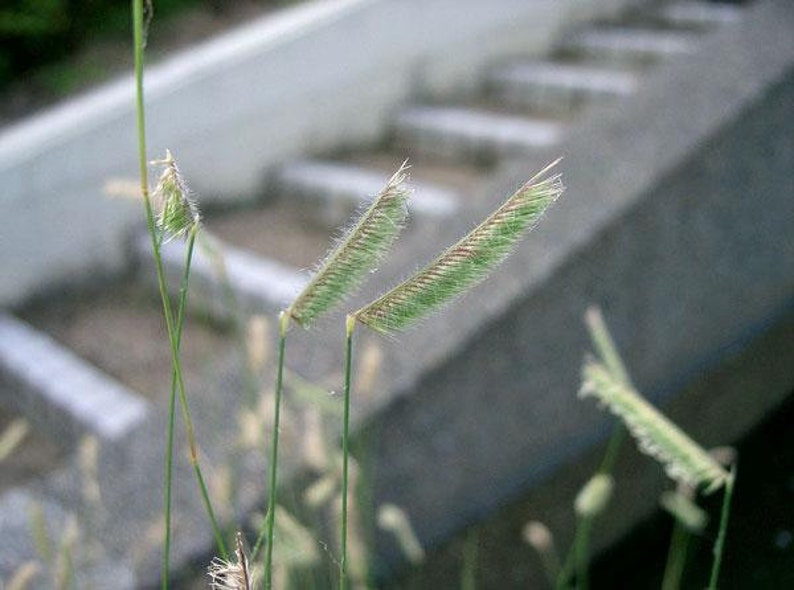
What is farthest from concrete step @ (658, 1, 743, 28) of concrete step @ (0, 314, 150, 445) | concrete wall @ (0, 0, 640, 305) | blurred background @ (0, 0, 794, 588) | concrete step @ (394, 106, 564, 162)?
concrete step @ (0, 314, 150, 445)

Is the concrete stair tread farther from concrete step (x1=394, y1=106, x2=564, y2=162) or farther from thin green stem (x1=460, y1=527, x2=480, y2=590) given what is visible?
thin green stem (x1=460, y1=527, x2=480, y2=590)

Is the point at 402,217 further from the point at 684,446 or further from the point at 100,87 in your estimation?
the point at 100,87

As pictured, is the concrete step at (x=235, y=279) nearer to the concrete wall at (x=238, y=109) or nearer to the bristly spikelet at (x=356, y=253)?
the concrete wall at (x=238, y=109)

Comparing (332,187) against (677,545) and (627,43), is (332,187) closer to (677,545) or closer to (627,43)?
(627,43)

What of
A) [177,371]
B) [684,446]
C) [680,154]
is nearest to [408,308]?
[177,371]

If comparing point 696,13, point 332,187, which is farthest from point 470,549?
point 696,13

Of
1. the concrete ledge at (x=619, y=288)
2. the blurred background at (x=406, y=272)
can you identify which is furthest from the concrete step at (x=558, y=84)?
the concrete ledge at (x=619, y=288)
